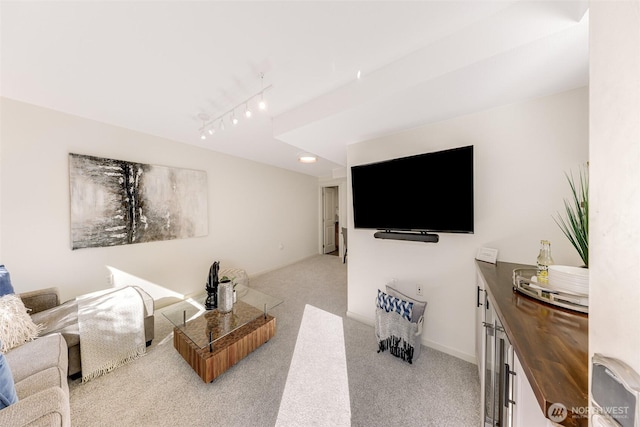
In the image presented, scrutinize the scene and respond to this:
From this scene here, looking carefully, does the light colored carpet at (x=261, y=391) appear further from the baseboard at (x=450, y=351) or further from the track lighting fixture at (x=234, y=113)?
the track lighting fixture at (x=234, y=113)

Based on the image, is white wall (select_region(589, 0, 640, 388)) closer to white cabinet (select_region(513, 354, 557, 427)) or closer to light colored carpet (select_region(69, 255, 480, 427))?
white cabinet (select_region(513, 354, 557, 427))

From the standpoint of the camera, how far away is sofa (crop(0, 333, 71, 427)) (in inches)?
31.5

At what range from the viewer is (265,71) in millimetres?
1462

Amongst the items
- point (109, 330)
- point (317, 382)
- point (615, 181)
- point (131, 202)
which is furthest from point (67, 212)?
point (615, 181)

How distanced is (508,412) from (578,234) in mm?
850

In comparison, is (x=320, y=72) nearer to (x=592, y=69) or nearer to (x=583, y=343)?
(x=592, y=69)

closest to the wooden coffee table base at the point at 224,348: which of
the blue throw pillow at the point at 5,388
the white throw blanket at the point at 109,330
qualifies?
the white throw blanket at the point at 109,330

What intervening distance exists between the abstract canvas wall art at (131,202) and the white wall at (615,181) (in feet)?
11.4

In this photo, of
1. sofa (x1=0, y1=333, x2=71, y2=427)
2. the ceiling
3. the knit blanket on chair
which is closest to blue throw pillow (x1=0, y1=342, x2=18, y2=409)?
sofa (x1=0, y1=333, x2=71, y2=427)

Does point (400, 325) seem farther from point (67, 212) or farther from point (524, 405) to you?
point (67, 212)

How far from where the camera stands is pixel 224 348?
1.62 metres

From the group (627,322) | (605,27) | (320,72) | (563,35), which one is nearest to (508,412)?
(627,322)

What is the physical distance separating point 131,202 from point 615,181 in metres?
3.50

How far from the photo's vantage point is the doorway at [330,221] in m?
5.69
